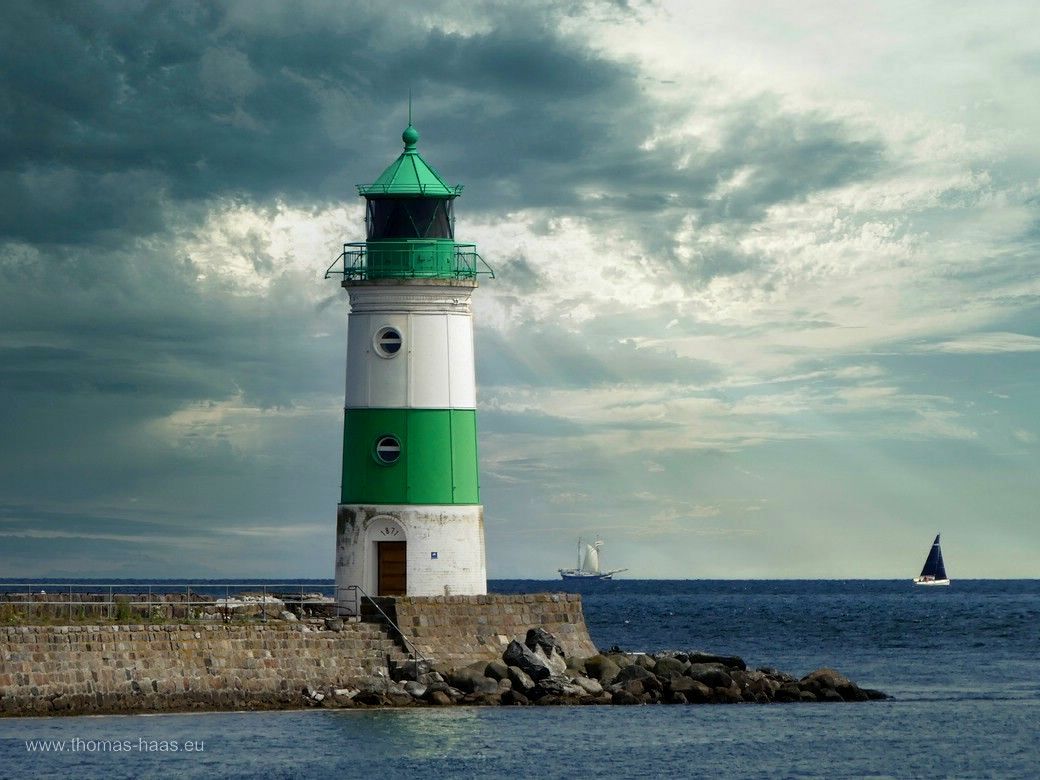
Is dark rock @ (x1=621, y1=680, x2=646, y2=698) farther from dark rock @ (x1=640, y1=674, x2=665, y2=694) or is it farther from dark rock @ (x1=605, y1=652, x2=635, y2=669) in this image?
dark rock @ (x1=605, y1=652, x2=635, y2=669)

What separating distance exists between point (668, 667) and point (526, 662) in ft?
11.6

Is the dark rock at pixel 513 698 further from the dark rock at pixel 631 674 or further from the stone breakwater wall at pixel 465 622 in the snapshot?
the dark rock at pixel 631 674

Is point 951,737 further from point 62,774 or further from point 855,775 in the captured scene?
point 62,774

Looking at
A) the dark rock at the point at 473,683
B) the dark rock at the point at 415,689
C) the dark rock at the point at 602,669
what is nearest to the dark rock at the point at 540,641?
the dark rock at the point at 602,669

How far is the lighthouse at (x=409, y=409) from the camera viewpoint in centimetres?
3192

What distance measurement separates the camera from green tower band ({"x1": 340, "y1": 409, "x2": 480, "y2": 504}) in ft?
105

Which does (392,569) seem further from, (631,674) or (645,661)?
(645,661)

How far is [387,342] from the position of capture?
32094mm

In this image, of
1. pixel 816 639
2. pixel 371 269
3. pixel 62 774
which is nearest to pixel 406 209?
pixel 371 269

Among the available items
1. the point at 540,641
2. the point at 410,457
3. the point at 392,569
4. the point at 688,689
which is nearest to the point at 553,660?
the point at 540,641

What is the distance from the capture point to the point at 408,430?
1257 inches

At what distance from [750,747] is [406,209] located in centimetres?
1154

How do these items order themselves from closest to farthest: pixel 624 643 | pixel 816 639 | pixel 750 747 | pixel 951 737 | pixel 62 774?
pixel 62 774, pixel 750 747, pixel 951 737, pixel 624 643, pixel 816 639

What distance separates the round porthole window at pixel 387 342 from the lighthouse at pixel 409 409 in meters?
0.02
